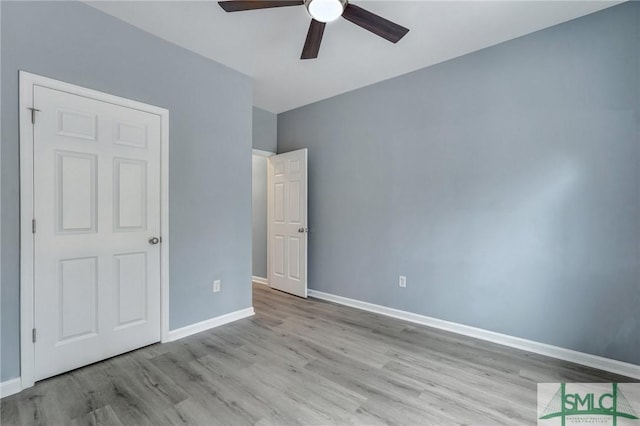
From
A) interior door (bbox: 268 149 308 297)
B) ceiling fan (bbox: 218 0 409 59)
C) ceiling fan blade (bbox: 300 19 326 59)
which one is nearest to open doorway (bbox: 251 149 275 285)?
interior door (bbox: 268 149 308 297)

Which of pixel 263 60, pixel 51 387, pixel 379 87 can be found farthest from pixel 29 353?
pixel 379 87

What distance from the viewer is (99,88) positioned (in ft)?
7.38

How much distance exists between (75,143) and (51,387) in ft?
5.58

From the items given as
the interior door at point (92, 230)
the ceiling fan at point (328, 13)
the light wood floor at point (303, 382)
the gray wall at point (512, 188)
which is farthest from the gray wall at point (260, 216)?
the ceiling fan at point (328, 13)

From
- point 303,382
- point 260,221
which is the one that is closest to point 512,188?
point 303,382

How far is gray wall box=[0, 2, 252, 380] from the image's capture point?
189cm

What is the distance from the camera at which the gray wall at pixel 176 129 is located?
1.89m

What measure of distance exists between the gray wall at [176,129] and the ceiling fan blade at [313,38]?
4.01 ft

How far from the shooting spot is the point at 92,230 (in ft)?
7.30

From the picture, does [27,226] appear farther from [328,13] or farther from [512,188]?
[512,188]

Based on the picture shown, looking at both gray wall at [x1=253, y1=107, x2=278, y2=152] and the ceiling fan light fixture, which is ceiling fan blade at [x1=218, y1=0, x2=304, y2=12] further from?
gray wall at [x1=253, y1=107, x2=278, y2=152]

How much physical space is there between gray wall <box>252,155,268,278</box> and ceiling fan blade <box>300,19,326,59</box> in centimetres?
270

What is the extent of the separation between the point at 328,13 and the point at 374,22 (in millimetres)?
331

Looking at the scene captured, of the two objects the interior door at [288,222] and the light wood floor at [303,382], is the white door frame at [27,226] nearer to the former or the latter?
the light wood floor at [303,382]
